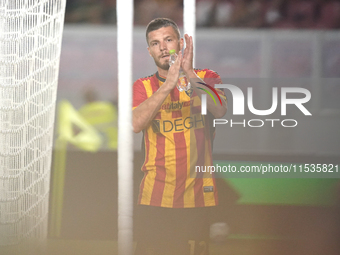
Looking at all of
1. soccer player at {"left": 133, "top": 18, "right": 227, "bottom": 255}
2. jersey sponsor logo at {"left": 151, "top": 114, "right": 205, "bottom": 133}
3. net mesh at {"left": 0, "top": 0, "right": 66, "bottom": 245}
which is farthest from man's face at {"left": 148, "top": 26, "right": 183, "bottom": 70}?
net mesh at {"left": 0, "top": 0, "right": 66, "bottom": 245}

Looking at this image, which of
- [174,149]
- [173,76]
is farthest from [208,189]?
[173,76]

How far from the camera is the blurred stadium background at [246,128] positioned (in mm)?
1551

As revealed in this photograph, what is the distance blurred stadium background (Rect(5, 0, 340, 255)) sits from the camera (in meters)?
1.55

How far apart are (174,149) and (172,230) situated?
1.22ft

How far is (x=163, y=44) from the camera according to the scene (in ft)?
4.88

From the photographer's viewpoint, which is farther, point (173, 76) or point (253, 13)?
point (253, 13)

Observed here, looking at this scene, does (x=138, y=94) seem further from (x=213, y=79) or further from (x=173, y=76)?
(x=213, y=79)

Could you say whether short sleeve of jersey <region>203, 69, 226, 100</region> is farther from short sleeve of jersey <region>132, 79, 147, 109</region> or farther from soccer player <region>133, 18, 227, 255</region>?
short sleeve of jersey <region>132, 79, 147, 109</region>

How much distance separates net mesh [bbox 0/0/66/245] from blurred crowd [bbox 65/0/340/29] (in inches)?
5.5

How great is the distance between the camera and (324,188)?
156 cm

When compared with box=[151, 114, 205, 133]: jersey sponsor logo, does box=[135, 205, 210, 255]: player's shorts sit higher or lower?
lower

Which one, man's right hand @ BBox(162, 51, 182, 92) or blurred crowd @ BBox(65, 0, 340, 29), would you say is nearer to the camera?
man's right hand @ BBox(162, 51, 182, 92)

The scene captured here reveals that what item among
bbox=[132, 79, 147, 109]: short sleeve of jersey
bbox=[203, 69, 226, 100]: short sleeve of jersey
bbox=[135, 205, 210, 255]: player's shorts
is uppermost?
bbox=[203, 69, 226, 100]: short sleeve of jersey

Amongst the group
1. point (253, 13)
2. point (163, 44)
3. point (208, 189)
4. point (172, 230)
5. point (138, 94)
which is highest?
point (253, 13)
